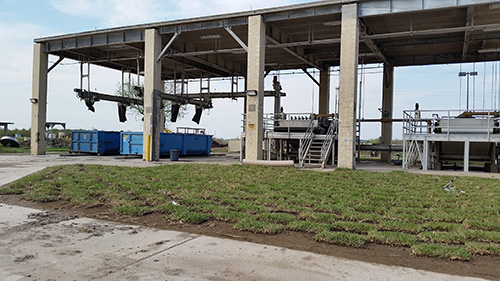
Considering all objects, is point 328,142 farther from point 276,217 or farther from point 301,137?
point 276,217

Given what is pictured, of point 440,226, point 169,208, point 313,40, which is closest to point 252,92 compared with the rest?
point 313,40

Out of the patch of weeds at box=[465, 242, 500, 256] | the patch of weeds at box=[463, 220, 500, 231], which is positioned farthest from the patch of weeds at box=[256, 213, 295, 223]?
the patch of weeds at box=[463, 220, 500, 231]

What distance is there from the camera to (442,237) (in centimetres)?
579

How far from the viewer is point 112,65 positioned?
33312mm

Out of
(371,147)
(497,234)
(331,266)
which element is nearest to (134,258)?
(331,266)

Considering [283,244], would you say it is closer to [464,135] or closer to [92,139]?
[464,135]

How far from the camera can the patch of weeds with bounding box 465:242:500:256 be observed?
5223 millimetres

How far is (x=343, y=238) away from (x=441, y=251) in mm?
1287

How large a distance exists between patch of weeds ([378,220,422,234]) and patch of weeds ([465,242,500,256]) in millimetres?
930

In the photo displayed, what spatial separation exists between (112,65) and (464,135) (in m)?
27.2

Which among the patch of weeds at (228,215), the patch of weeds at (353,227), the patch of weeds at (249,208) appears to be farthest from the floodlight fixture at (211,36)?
the patch of weeds at (353,227)

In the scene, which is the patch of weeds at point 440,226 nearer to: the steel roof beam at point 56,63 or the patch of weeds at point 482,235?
the patch of weeds at point 482,235

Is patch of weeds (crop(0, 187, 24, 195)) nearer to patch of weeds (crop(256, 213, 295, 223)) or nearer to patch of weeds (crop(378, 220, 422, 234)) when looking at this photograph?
patch of weeds (crop(256, 213, 295, 223))

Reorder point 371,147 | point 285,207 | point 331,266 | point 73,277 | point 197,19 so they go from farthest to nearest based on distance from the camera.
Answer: point 371,147, point 197,19, point 285,207, point 331,266, point 73,277
